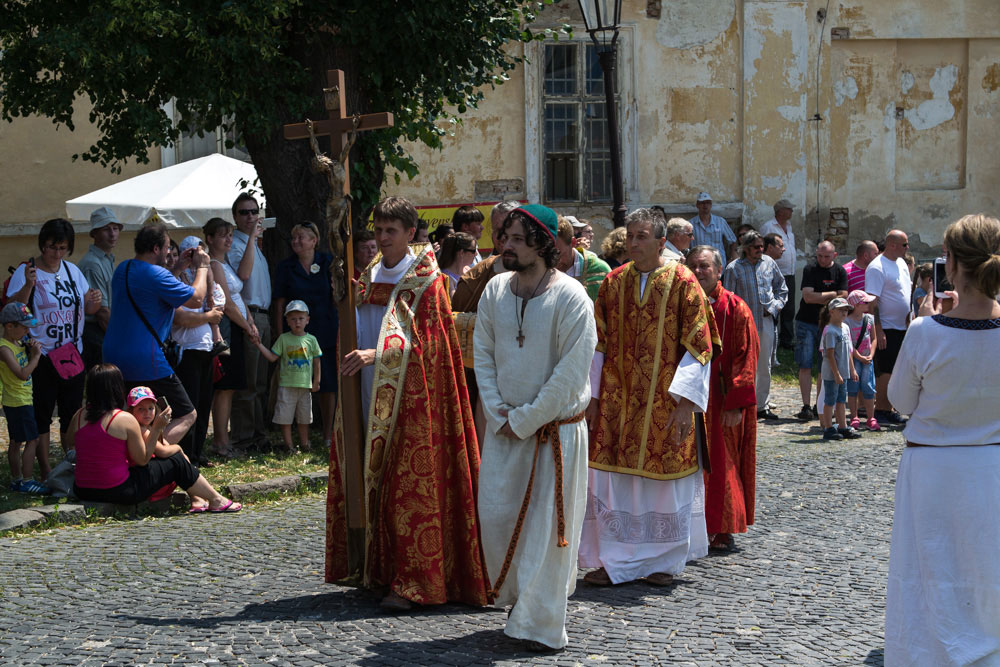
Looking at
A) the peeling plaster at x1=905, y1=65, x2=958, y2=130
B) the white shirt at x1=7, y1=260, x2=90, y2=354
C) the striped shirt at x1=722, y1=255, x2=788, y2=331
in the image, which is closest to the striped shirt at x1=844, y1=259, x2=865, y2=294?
the striped shirt at x1=722, y1=255, x2=788, y2=331

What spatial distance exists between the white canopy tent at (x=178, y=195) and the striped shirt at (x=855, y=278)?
666cm

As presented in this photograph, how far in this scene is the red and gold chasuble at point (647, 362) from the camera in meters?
6.57

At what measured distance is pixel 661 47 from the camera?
1788 centimetres

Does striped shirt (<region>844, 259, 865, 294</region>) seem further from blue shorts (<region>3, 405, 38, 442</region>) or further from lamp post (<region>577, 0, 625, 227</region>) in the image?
blue shorts (<region>3, 405, 38, 442</region>)

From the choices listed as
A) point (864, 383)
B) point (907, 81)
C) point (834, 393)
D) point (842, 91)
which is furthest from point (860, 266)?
point (907, 81)

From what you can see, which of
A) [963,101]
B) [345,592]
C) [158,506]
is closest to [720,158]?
[963,101]

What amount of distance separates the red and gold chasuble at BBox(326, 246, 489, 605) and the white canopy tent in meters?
7.93

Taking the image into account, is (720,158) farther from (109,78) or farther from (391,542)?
(391,542)

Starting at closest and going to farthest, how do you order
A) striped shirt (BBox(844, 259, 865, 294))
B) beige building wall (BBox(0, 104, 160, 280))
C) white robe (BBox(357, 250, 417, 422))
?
white robe (BBox(357, 250, 417, 422)) → striped shirt (BBox(844, 259, 865, 294)) → beige building wall (BBox(0, 104, 160, 280))

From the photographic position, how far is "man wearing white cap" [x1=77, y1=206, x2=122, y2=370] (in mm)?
9984

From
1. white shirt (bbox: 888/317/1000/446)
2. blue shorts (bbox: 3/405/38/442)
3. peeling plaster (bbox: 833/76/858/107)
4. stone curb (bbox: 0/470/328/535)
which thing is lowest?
stone curb (bbox: 0/470/328/535)

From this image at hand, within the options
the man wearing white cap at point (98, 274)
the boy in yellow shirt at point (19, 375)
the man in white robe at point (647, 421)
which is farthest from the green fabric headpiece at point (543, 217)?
the man wearing white cap at point (98, 274)

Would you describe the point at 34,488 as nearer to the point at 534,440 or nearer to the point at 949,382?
the point at 534,440

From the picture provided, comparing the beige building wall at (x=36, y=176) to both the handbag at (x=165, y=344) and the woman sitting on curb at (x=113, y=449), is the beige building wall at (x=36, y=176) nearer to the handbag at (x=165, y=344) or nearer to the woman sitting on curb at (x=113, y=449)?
the handbag at (x=165, y=344)
